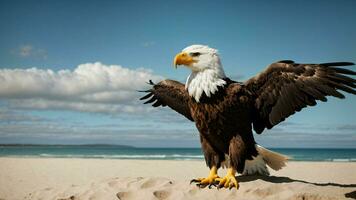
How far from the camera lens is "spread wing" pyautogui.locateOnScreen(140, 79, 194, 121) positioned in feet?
20.5

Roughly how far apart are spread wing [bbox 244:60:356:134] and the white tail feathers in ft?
1.55

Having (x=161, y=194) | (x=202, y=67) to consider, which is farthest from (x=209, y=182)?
(x=202, y=67)

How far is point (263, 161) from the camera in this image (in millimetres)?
5785

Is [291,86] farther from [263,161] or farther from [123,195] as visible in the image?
[123,195]

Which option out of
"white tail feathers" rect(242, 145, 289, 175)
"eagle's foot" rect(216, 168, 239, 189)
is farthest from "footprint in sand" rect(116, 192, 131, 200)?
"white tail feathers" rect(242, 145, 289, 175)

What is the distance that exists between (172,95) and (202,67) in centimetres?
143

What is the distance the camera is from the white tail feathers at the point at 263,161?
570 centimetres

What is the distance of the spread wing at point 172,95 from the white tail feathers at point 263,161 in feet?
4.08

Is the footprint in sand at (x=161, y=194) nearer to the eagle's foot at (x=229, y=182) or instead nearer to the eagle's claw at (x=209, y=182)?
the eagle's claw at (x=209, y=182)

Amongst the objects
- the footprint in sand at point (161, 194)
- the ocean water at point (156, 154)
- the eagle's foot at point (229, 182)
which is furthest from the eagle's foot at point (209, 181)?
the ocean water at point (156, 154)

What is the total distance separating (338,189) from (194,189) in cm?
184

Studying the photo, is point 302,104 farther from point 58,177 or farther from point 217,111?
point 58,177

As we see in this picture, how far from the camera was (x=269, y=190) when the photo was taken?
4836mm

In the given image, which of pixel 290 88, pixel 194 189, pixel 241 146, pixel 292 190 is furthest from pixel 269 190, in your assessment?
pixel 290 88
